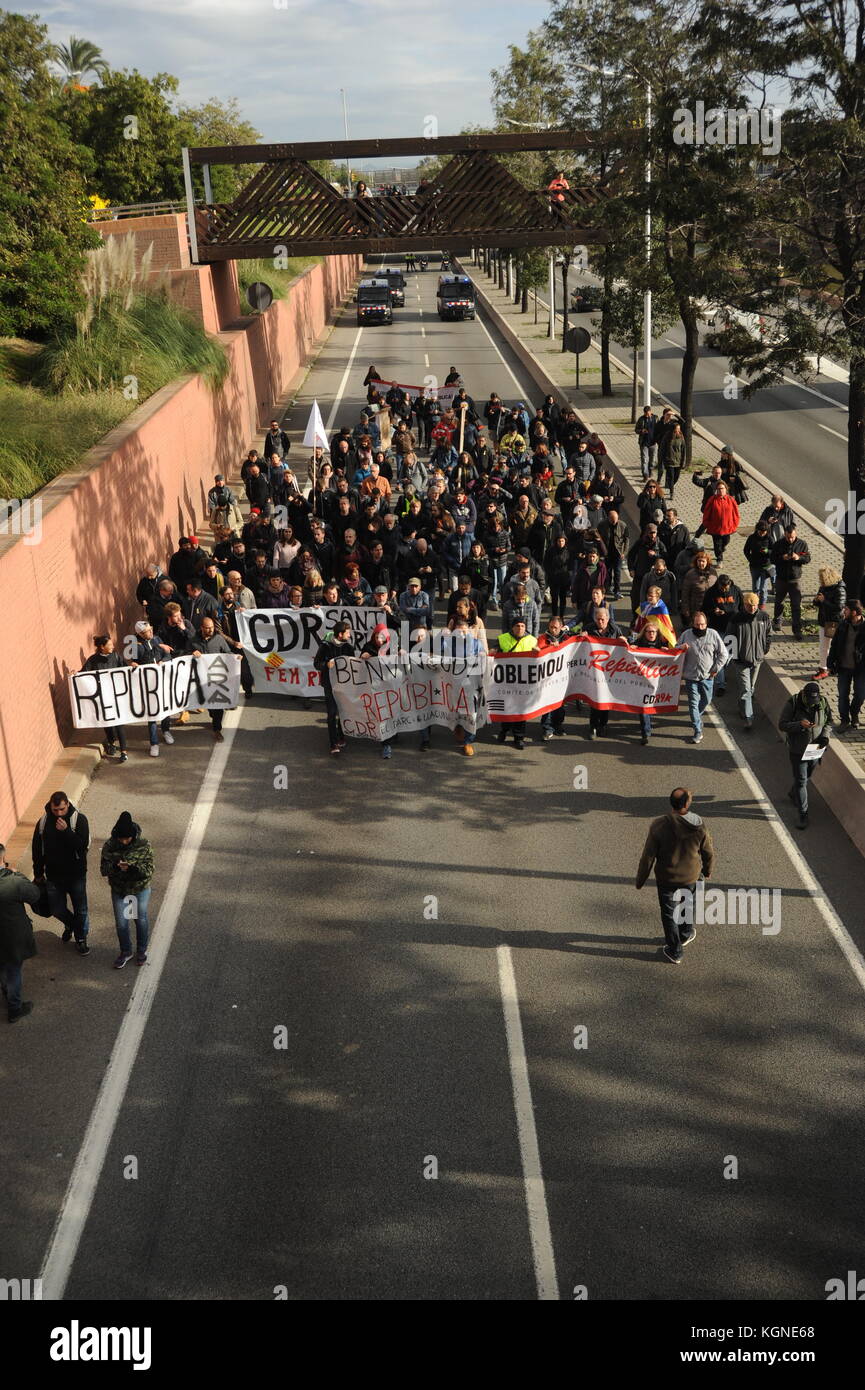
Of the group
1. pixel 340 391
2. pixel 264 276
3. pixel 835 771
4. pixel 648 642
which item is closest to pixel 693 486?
pixel 648 642

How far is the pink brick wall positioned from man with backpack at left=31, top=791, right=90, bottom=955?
1862 millimetres

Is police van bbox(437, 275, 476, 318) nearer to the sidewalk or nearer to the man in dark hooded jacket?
the sidewalk

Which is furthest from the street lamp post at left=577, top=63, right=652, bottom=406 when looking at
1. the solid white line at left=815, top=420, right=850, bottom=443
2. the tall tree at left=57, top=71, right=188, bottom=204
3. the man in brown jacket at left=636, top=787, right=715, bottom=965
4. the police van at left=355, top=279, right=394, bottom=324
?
the police van at left=355, top=279, right=394, bottom=324

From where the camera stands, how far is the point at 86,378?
2012 centimetres

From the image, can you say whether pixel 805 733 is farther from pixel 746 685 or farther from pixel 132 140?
pixel 132 140

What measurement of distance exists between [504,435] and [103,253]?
8708mm

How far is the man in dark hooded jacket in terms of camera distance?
898 cm

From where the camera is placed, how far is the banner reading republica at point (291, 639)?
1482 cm

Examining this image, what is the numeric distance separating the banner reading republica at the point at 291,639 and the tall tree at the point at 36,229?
967cm

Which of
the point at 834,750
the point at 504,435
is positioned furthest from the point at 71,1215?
the point at 504,435

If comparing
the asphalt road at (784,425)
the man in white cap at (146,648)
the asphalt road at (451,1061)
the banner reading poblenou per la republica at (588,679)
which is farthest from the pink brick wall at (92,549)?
the asphalt road at (784,425)

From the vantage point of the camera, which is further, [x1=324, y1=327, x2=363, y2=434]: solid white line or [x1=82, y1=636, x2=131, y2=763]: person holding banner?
[x1=324, y1=327, x2=363, y2=434]: solid white line

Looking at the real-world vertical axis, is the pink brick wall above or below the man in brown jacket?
above
